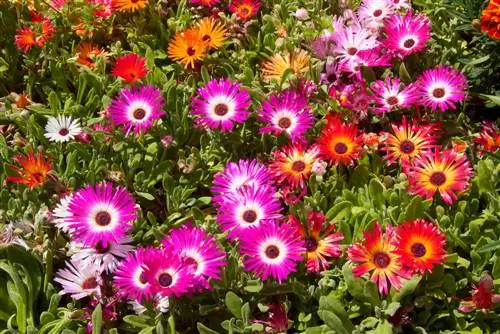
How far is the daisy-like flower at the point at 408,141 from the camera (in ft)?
7.36

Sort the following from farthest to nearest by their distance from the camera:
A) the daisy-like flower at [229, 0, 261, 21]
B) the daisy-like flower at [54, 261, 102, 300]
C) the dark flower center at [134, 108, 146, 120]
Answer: the daisy-like flower at [229, 0, 261, 21]
the dark flower center at [134, 108, 146, 120]
the daisy-like flower at [54, 261, 102, 300]

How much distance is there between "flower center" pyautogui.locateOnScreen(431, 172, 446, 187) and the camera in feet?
6.91

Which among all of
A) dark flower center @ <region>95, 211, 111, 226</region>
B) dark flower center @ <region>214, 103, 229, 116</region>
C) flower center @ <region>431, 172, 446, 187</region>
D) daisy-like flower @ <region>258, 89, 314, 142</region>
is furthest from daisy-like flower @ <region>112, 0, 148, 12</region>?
flower center @ <region>431, 172, 446, 187</region>

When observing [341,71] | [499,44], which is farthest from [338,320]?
[499,44]

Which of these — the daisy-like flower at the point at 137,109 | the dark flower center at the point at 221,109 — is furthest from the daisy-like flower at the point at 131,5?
the dark flower center at the point at 221,109

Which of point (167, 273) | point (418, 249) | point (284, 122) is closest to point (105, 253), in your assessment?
point (167, 273)

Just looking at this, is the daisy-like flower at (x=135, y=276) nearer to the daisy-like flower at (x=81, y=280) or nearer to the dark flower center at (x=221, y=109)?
the daisy-like flower at (x=81, y=280)

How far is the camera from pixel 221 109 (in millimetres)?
2404

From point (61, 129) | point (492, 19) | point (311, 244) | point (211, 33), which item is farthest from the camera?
point (211, 33)

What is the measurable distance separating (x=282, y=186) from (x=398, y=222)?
1.38 feet

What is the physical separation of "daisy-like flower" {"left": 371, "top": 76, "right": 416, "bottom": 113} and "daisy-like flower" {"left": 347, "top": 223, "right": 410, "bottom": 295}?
56cm

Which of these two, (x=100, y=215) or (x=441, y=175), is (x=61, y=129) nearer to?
(x=100, y=215)

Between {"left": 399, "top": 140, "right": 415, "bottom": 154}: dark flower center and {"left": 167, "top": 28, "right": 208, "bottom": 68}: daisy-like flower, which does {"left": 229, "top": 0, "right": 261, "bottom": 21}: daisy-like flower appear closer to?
{"left": 167, "top": 28, "right": 208, "bottom": 68}: daisy-like flower

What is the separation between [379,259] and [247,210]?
436 millimetres
